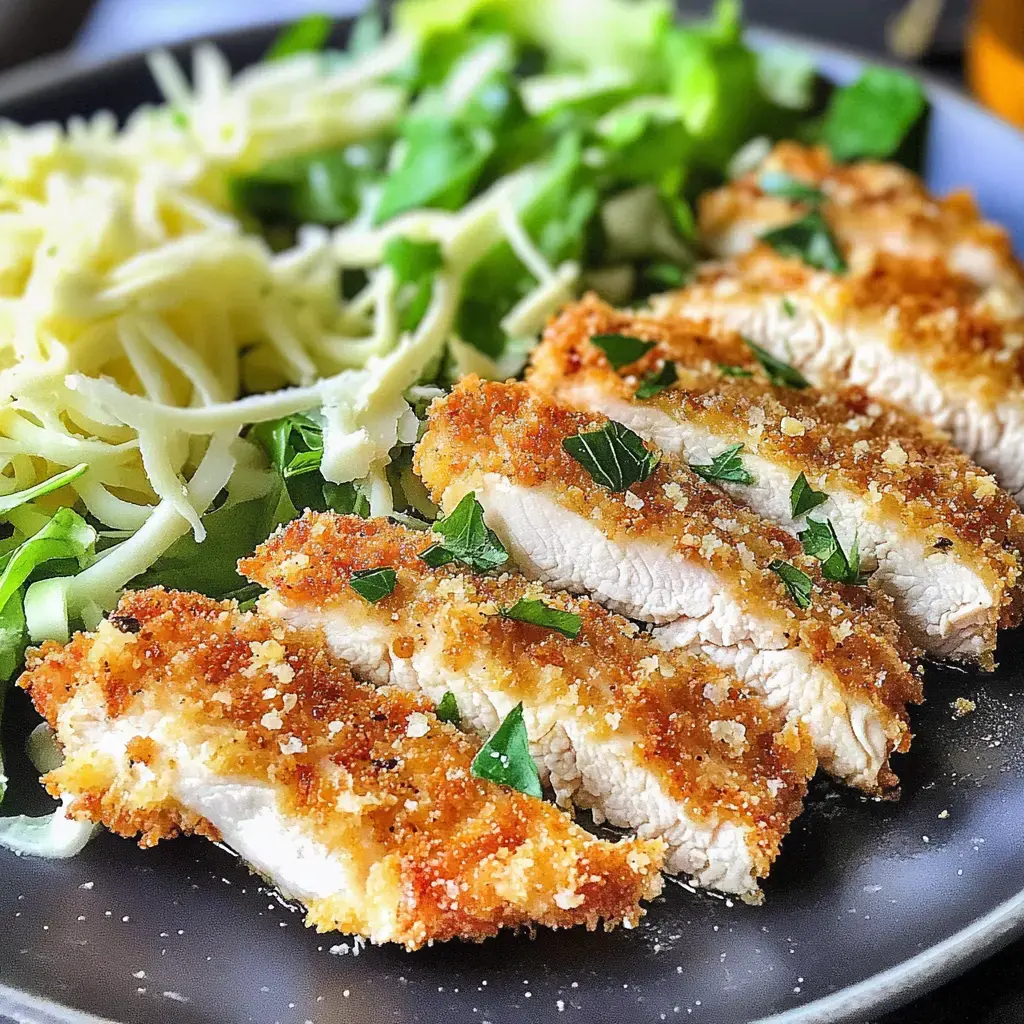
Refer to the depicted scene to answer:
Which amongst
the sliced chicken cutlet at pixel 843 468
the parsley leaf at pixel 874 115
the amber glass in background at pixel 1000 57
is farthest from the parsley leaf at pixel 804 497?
the amber glass in background at pixel 1000 57

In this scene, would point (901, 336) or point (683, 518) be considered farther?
point (901, 336)

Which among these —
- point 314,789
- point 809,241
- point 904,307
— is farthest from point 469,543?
point 809,241

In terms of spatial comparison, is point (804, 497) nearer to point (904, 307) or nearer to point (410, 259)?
point (904, 307)

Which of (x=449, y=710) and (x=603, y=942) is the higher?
(x=449, y=710)

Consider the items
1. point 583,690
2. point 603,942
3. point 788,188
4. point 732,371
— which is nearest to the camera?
point 603,942

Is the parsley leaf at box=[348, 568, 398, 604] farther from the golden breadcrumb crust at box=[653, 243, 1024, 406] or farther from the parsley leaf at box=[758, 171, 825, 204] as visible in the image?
the parsley leaf at box=[758, 171, 825, 204]

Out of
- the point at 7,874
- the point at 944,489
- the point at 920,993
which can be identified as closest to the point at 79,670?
the point at 7,874

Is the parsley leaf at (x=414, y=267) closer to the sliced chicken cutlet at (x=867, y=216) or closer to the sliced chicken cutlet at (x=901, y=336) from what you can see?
the sliced chicken cutlet at (x=901, y=336)
